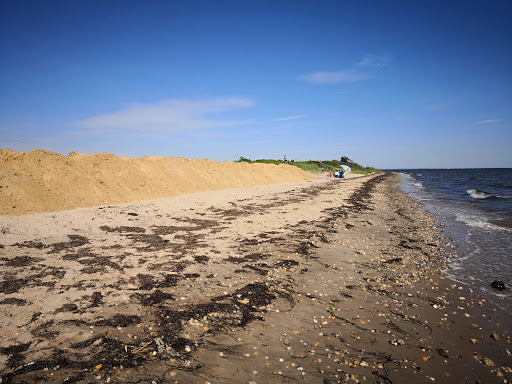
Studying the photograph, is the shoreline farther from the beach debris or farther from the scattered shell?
the beach debris

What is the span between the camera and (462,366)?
4.25m

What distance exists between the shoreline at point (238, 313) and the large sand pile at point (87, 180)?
265 inches

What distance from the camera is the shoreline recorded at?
4.02m

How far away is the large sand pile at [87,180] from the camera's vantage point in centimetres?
1532

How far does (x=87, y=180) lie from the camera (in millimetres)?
19469

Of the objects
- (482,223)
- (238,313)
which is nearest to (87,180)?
(238,313)

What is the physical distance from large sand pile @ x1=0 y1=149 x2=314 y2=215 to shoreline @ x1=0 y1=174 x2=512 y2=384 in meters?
6.73

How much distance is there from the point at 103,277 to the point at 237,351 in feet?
15.0

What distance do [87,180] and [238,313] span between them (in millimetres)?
19158

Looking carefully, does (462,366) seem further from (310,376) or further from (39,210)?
(39,210)

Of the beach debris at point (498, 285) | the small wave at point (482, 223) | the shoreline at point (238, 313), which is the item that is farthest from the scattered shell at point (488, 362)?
the small wave at point (482, 223)

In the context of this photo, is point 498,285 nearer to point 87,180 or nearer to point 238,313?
point 238,313

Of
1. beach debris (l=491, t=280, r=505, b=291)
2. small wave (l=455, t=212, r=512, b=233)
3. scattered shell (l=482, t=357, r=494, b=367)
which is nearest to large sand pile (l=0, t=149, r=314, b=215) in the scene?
scattered shell (l=482, t=357, r=494, b=367)

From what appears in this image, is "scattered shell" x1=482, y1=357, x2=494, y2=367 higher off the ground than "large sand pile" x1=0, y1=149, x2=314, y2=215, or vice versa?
"large sand pile" x1=0, y1=149, x2=314, y2=215
